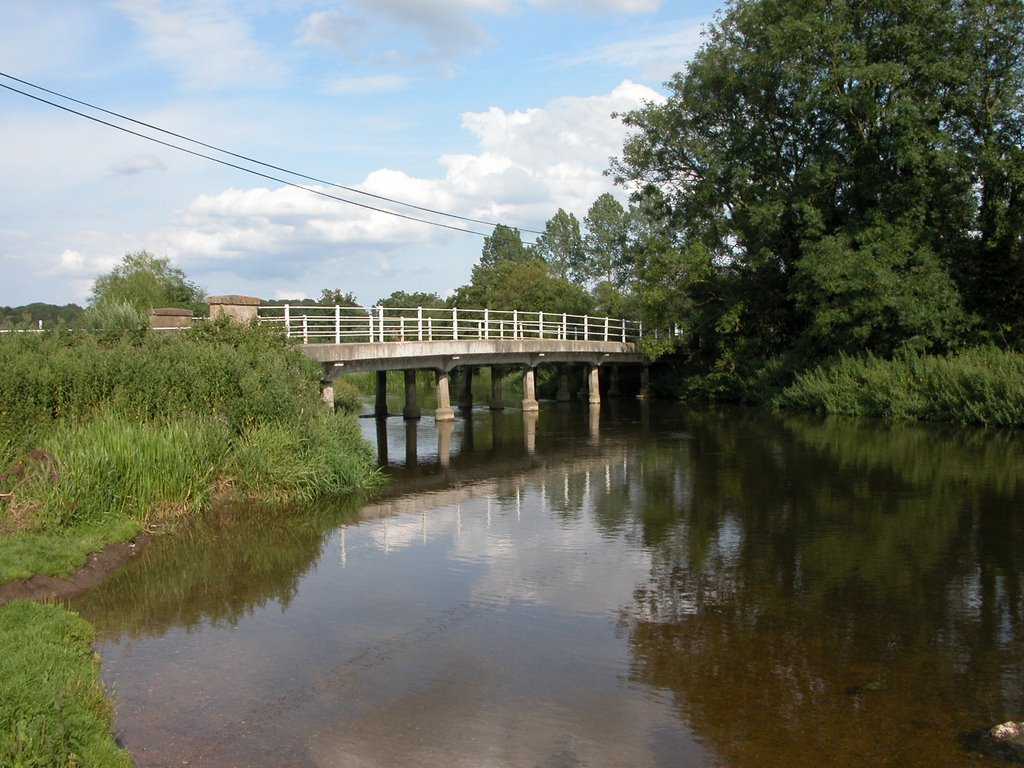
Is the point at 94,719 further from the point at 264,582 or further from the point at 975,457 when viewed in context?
the point at 975,457

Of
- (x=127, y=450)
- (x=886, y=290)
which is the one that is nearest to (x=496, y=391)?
(x=886, y=290)

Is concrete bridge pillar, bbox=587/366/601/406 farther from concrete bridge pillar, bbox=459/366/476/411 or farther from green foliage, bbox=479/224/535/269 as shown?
green foliage, bbox=479/224/535/269

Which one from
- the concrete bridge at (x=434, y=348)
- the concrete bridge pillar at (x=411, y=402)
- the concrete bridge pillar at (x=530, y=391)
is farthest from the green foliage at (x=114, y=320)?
the concrete bridge pillar at (x=530, y=391)

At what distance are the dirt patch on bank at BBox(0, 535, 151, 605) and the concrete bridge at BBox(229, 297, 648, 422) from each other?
8.99 m

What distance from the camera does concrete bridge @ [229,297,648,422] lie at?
24344 millimetres

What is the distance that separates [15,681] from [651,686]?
4.71m

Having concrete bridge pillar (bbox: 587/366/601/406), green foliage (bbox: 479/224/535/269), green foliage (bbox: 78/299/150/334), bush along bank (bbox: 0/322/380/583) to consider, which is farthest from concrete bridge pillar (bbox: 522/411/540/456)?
green foliage (bbox: 479/224/535/269)

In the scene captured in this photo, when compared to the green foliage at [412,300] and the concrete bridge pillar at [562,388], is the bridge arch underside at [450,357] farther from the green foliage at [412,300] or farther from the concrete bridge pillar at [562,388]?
the green foliage at [412,300]

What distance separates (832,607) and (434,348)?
64.8 ft

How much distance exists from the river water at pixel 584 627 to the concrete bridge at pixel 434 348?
8.05 m

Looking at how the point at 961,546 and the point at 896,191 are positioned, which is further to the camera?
the point at 896,191

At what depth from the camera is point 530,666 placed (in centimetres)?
828

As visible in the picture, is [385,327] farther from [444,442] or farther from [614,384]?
[614,384]

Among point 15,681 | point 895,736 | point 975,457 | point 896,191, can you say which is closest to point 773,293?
point 896,191
